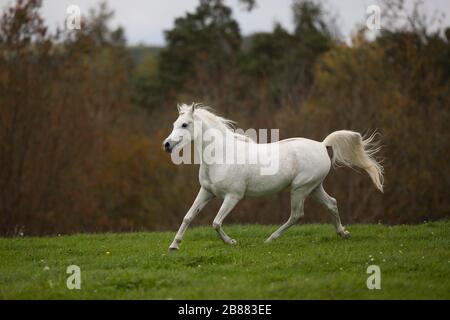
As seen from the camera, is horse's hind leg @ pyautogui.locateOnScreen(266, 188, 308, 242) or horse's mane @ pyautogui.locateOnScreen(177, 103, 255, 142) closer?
horse's mane @ pyautogui.locateOnScreen(177, 103, 255, 142)

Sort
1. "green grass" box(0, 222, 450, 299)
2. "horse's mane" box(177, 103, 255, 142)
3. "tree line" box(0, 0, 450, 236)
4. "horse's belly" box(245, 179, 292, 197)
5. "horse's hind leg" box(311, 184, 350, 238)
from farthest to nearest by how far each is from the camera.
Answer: "tree line" box(0, 0, 450, 236) → "horse's hind leg" box(311, 184, 350, 238) → "horse's belly" box(245, 179, 292, 197) → "horse's mane" box(177, 103, 255, 142) → "green grass" box(0, 222, 450, 299)

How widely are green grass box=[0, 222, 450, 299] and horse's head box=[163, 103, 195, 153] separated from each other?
1.65 m

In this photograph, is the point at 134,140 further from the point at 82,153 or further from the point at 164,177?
the point at 82,153

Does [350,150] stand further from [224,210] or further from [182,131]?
[182,131]

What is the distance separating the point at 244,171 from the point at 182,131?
3.94 ft

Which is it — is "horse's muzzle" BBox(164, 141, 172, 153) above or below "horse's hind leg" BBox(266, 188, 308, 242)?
above

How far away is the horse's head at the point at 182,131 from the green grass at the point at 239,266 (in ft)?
5.40

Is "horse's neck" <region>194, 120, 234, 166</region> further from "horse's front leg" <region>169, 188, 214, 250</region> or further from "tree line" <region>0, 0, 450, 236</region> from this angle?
"tree line" <region>0, 0, 450, 236</region>

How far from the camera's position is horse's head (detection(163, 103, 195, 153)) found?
9.23 meters

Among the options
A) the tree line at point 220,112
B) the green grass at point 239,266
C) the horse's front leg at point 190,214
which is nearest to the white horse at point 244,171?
the horse's front leg at point 190,214

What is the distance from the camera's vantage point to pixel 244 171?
978 cm

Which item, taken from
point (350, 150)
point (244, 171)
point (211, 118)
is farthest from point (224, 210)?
point (350, 150)

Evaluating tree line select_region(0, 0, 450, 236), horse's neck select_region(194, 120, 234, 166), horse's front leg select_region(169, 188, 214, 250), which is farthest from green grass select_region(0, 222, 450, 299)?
tree line select_region(0, 0, 450, 236)
